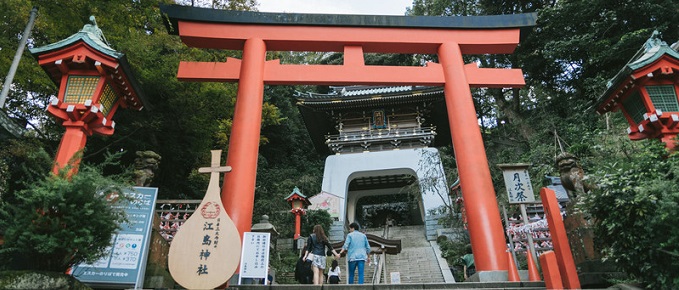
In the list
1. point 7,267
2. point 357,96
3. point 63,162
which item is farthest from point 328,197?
point 7,267

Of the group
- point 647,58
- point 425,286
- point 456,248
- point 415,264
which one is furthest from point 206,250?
point 456,248

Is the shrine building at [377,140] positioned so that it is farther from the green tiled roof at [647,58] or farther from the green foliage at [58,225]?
the green foliage at [58,225]

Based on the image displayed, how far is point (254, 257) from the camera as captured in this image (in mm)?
5594

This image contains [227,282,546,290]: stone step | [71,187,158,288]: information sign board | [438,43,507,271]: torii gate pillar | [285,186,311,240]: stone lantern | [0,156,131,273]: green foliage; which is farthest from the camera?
[285,186,311,240]: stone lantern

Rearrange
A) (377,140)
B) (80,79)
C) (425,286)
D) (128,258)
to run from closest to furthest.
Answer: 1. (128,258)
2. (425,286)
3. (80,79)
4. (377,140)

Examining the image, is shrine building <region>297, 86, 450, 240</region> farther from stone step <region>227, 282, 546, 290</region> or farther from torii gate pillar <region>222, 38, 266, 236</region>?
stone step <region>227, 282, 546, 290</region>

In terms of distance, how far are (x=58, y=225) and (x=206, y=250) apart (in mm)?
1253

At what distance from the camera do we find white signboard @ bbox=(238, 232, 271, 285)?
551cm

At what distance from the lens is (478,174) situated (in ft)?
20.8

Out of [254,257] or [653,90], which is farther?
[653,90]

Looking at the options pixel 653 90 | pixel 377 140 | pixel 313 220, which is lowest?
pixel 313 220

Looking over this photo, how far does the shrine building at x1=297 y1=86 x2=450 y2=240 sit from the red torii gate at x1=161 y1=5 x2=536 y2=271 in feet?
21.8

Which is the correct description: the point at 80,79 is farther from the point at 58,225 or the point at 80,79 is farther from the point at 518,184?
the point at 518,184

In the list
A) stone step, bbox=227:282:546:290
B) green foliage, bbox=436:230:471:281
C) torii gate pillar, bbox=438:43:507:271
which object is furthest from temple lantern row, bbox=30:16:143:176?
green foliage, bbox=436:230:471:281
